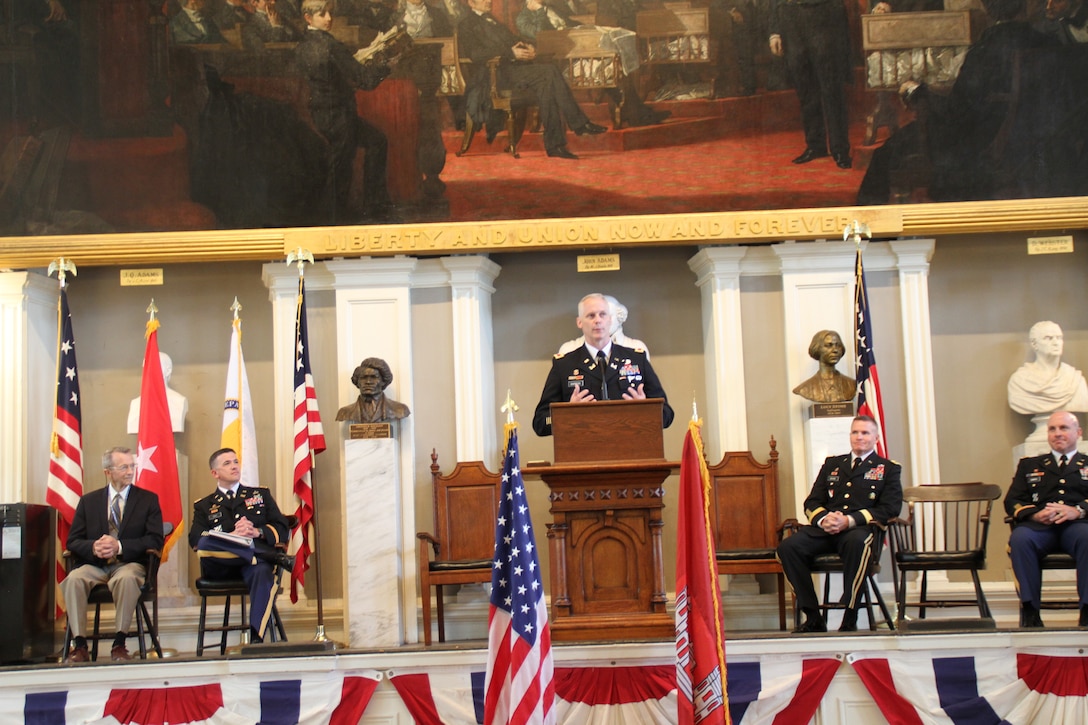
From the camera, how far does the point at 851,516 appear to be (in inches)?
316

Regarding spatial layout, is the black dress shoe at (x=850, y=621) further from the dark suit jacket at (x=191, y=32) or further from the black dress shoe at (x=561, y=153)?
the dark suit jacket at (x=191, y=32)

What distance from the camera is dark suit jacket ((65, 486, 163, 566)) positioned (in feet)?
27.8

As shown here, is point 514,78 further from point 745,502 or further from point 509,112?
point 745,502

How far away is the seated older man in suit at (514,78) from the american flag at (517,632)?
3892mm

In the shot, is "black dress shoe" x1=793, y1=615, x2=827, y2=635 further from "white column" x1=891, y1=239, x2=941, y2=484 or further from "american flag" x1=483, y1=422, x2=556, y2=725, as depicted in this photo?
"white column" x1=891, y1=239, x2=941, y2=484

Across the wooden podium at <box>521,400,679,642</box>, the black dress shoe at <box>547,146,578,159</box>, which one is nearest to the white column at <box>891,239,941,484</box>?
the black dress shoe at <box>547,146,578,159</box>

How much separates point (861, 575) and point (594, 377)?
6.50ft

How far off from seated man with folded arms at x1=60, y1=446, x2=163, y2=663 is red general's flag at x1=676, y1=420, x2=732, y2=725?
355 centimetres

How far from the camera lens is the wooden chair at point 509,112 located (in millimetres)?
9875

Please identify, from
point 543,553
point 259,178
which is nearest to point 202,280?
point 259,178

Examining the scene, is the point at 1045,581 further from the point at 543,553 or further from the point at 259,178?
the point at 259,178

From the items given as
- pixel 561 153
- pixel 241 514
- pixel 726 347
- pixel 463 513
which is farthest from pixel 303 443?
→ pixel 726 347

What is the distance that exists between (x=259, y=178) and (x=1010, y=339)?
19.1 feet

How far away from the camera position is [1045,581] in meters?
9.68
